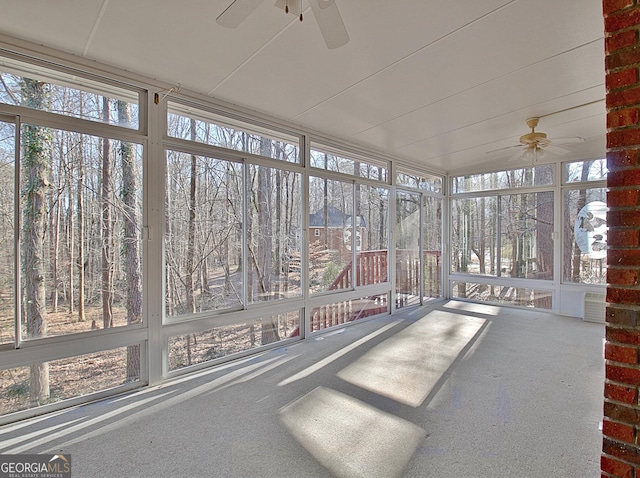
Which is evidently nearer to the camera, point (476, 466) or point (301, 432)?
point (476, 466)

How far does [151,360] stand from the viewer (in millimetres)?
2824

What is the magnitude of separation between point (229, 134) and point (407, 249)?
3853mm

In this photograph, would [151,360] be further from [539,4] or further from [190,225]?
[539,4]

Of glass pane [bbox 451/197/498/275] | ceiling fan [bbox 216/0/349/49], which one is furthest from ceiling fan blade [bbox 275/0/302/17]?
glass pane [bbox 451/197/498/275]

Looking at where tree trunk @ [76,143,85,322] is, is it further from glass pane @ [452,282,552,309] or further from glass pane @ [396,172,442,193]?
glass pane @ [452,282,552,309]

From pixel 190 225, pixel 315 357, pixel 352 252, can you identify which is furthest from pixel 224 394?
pixel 352 252

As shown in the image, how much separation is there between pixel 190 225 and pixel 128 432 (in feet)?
5.72

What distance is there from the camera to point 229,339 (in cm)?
343

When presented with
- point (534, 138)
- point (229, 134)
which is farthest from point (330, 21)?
point (534, 138)

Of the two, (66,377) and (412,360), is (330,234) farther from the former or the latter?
(66,377)

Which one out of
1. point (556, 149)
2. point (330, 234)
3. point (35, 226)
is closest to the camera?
point (35, 226)

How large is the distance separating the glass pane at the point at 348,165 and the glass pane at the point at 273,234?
0.51m

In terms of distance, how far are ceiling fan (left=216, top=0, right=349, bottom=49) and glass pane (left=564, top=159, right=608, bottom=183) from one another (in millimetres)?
5345
